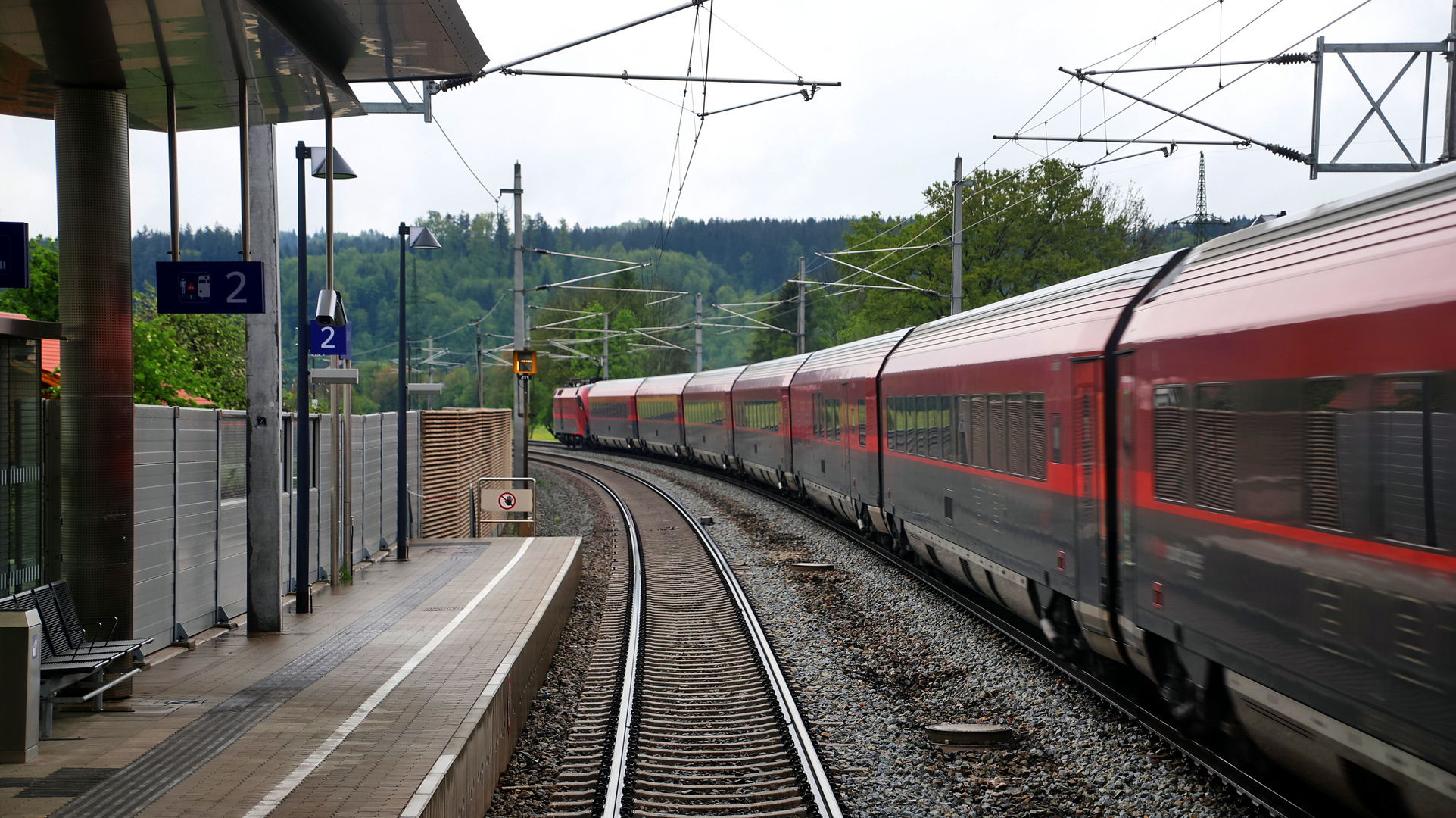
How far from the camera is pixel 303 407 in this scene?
11695 mm

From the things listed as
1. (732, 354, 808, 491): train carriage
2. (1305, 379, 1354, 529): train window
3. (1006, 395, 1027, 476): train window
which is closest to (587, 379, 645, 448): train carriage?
(732, 354, 808, 491): train carriage

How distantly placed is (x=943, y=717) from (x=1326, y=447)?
429cm

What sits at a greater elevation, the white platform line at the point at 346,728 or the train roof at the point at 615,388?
the train roof at the point at 615,388

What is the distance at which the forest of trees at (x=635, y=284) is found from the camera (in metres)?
30.7

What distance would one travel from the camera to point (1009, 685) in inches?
380

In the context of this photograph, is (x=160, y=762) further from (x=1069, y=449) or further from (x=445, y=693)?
(x=1069, y=449)

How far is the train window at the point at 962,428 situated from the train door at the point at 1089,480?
318cm

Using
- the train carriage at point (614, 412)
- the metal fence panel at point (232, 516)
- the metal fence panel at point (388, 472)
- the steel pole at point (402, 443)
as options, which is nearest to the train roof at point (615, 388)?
the train carriage at point (614, 412)

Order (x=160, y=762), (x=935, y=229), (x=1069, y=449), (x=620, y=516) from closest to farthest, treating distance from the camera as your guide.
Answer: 1. (x=160, y=762)
2. (x=1069, y=449)
3. (x=620, y=516)
4. (x=935, y=229)

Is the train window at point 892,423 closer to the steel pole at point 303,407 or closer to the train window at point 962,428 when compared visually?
the train window at point 962,428

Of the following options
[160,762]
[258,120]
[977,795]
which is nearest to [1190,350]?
[977,795]

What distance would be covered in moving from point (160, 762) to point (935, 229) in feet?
143

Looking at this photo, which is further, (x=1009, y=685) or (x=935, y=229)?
(x=935, y=229)

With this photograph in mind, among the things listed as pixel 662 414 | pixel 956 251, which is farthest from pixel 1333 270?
pixel 662 414
